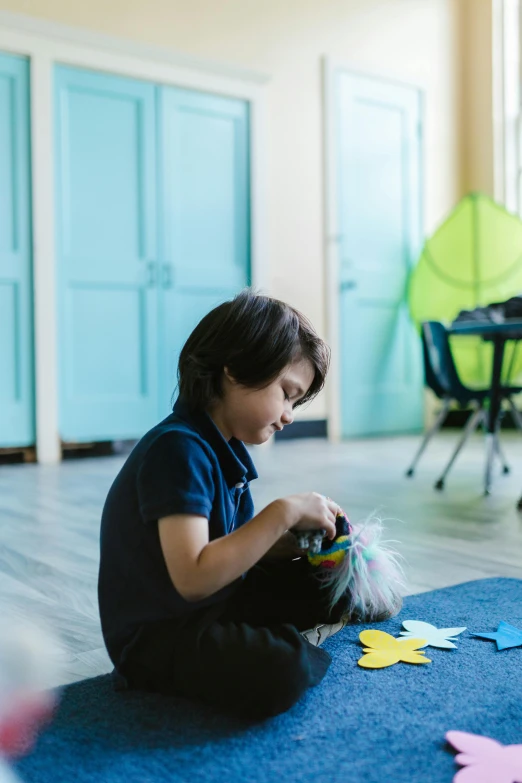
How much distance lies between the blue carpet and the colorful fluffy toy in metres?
0.11

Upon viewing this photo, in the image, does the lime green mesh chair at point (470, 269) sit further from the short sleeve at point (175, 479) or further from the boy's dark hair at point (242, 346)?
the short sleeve at point (175, 479)

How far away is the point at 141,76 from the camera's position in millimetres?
4430

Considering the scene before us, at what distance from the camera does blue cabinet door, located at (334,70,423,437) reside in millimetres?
5297

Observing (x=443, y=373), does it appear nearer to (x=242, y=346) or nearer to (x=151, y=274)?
(x=151, y=274)

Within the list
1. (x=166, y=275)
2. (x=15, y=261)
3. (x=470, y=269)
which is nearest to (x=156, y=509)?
(x=15, y=261)

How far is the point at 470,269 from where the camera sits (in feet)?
17.5

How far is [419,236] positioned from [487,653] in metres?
4.74

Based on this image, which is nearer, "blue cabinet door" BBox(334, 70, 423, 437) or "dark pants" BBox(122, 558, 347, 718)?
"dark pants" BBox(122, 558, 347, 718)

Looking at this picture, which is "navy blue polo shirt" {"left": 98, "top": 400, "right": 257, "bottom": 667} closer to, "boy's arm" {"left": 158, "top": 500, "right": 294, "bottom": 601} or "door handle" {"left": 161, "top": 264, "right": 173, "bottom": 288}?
"boy's arm" {"left": 158, "top": 500, "right": 294, "bottom": 601}

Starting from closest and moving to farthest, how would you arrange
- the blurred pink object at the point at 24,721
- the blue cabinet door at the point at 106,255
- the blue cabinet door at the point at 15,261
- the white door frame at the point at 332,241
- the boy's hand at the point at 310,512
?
the blurred pink object at the point at 24,721 < the boy's hand at the point at 310,512 < the blue cabinet door at the point at 15,261 < the blue cabinet door at the point at 106,255 < the white door frame at the point at 332,241

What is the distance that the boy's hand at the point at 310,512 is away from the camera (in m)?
1.08

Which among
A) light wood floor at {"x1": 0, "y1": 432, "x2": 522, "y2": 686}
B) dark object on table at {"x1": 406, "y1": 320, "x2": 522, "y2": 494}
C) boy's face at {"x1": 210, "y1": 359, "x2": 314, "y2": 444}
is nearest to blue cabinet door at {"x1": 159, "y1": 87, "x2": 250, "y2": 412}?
light wood floor at {"x1": 0, "y1": 432, "x2": 522, "y2": 686}

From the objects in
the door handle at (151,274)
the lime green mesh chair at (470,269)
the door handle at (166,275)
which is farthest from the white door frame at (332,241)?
the door handle at (151,274)

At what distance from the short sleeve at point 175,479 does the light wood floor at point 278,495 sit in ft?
1.19
